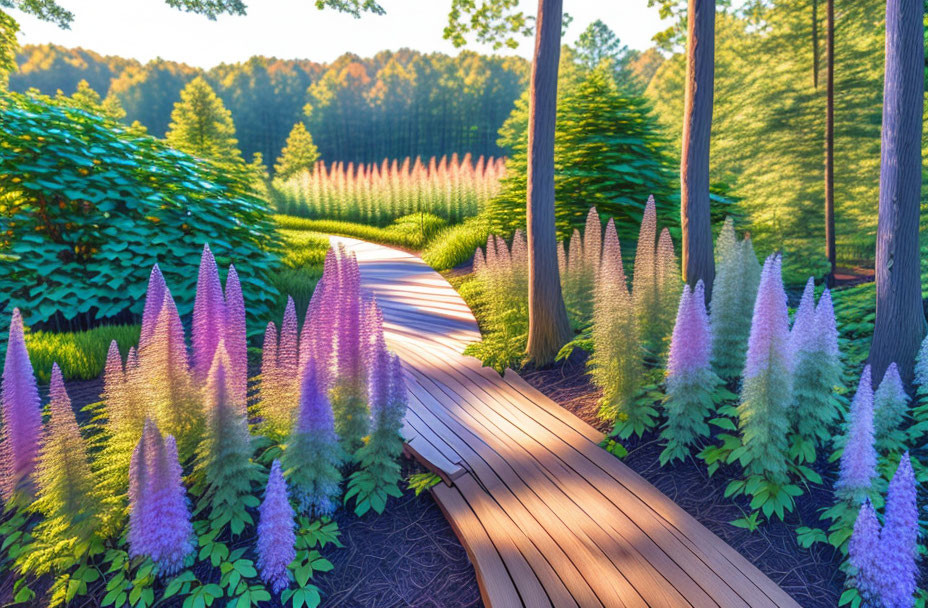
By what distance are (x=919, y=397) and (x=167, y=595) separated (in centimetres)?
546

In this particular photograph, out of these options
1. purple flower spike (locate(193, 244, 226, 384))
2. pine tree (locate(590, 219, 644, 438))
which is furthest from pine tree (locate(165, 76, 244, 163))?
pine tree (locate(590, 219, 644, 438))

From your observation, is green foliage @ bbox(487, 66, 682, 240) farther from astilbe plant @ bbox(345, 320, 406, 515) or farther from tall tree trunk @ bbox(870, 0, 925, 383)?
astilbe plant @ bbox(345, 320, 406, 515)

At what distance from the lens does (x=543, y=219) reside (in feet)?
18.5

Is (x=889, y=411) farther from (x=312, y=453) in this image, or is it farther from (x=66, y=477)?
(x=66, y=477)

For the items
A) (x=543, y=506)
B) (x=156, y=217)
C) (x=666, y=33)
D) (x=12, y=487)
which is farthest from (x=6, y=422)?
(x=666, y=33)

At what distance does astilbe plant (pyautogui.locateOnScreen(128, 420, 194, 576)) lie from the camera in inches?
107

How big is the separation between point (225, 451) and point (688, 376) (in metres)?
2.99

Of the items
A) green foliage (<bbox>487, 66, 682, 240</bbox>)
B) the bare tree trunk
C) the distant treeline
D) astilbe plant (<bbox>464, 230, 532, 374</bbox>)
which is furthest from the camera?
the distant treeline

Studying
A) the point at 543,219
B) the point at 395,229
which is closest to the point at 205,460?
the point at 543,219

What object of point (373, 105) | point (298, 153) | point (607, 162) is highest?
point (373, 105)

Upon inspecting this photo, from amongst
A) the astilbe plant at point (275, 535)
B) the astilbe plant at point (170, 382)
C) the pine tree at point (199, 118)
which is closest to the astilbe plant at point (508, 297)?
the astilbe plant at point (170, 382)

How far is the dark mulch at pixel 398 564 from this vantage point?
115 inches

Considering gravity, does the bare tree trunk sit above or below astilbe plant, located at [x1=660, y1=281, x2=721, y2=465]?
above

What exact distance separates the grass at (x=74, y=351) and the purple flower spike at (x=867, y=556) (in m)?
5.85
